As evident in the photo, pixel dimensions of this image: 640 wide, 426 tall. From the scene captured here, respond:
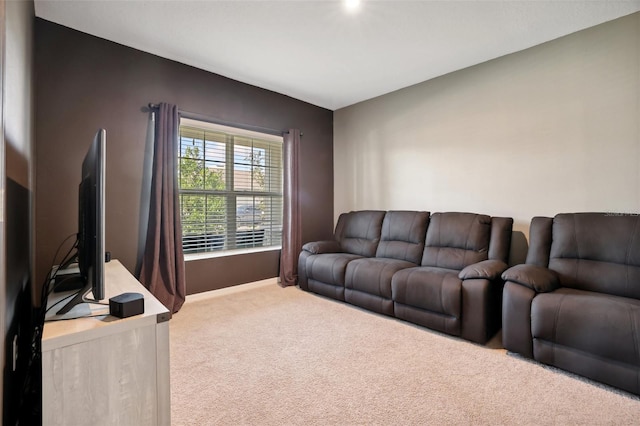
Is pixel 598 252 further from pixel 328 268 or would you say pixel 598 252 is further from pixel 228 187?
pixel 228 187

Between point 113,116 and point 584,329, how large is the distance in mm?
4055

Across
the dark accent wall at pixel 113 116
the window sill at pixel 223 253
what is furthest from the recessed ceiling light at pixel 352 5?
the window sill at pixel 223 253

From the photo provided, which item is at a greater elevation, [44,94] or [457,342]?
[44,94]

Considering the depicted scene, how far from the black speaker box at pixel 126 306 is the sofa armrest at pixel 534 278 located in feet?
7.80

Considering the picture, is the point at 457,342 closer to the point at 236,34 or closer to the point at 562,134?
the point at 562,134

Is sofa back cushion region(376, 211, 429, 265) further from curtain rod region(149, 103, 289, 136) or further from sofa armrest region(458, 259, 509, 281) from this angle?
curtain rod region(149, 103, 289, 136)

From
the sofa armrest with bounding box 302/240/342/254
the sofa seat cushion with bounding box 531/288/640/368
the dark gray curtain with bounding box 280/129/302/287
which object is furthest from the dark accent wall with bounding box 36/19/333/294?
the sofa seat cushion with bounding box 531/288/640/368

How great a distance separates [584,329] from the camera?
1.92 m

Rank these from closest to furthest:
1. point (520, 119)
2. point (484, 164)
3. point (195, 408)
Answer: point (195, 408), point (520, 119), point (484, 164)

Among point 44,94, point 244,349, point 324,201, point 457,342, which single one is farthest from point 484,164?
point 44,94

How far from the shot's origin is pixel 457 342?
8.30 ft

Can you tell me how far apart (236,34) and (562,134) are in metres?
3.12

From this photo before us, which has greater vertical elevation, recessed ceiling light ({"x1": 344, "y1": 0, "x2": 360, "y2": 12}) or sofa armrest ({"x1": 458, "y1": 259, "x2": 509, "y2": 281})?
recessed ceiling light ({"x1": 344, "y1": 0, "x2": 360, "y2": 12})

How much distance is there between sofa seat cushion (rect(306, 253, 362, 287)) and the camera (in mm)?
3453
